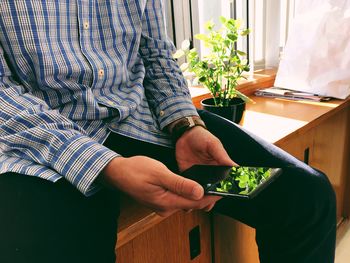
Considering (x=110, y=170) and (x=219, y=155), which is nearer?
(x=110, y=170)

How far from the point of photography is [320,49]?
4.98ft

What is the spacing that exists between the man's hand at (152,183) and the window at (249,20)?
1.15 meters

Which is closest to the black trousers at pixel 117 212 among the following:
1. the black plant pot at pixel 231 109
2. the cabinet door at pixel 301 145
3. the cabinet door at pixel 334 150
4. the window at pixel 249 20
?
the black plant pot at pixel 231 109

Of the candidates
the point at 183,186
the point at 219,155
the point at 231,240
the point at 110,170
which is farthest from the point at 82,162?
the point at 231,240

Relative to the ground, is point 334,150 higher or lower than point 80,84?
lower

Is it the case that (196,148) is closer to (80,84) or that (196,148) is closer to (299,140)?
(80,84)

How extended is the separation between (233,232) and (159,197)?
0.51 m

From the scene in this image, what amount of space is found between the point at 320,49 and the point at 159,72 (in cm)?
96

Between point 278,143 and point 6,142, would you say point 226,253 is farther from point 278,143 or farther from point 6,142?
point 6,142

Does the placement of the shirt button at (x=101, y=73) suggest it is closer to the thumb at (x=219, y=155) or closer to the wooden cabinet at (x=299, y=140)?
the thumb at (x=219, y=155)

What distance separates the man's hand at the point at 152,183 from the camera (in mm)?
514

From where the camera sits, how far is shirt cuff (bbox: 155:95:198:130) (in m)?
0.79

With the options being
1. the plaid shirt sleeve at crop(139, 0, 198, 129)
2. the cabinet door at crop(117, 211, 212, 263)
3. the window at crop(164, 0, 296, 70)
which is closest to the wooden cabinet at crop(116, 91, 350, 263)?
the cabinet door at crop(117, 211, 212, 263)

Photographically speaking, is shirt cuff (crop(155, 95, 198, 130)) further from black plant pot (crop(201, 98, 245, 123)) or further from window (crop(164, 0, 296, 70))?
window (crop(164, 0, 296, 70))
